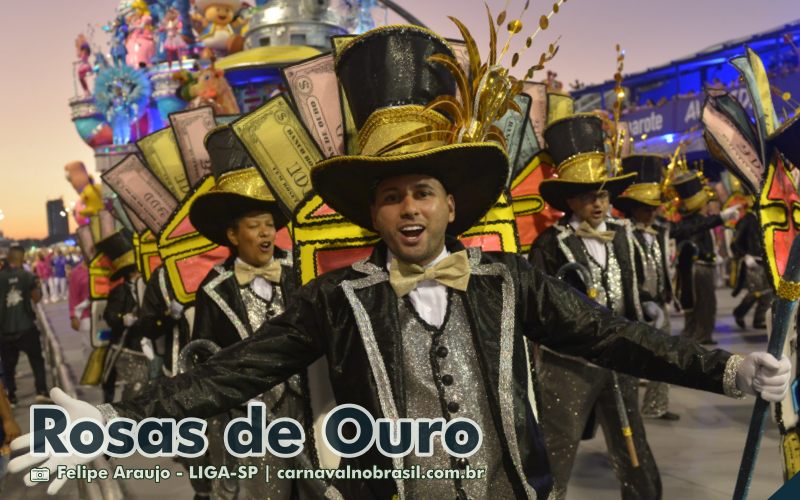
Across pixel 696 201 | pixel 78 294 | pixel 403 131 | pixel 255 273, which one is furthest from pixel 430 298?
pixel 78 294

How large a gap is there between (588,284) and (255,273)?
1966mm

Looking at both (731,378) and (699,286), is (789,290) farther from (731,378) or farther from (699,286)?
(699,286)

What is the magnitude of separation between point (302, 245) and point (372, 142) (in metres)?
0.72

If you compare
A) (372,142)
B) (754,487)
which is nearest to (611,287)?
(754,487)

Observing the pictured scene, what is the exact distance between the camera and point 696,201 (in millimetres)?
10047

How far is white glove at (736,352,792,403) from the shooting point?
84.0 inches

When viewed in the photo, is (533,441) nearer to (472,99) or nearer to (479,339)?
(479,339)

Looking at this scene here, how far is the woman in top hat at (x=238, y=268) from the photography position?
420 cm

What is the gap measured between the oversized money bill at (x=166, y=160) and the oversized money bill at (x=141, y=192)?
12cm

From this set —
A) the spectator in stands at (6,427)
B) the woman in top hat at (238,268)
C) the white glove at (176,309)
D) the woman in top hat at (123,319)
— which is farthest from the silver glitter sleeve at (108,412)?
the woman in top hat at (123,319)

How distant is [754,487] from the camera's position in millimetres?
5461

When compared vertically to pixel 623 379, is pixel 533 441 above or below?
above

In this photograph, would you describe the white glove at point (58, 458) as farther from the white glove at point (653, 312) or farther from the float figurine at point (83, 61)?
the float figurine at point (83, 61)

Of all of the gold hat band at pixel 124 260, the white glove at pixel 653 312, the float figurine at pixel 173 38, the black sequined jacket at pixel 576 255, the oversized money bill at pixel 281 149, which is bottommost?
the white glove at pixel 653 312
